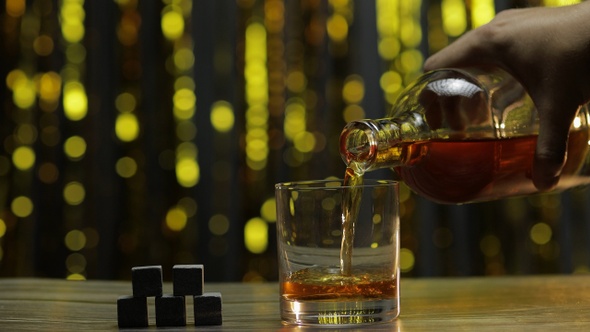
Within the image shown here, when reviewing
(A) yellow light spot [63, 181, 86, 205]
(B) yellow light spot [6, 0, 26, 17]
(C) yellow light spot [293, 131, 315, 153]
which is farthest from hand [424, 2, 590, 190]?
(B) yellow light spot [6, 0, 26, 17]

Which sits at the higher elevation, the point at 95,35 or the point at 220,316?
the point at 95,35

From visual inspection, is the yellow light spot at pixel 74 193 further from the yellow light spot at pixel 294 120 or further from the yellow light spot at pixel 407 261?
the yellow light spot at pixel 407 261

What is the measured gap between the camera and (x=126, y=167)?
2406 mm

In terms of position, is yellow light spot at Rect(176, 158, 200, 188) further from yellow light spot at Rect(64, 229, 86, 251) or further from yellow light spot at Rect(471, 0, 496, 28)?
yellow light spot at Rect(471, 0, 496, 28)

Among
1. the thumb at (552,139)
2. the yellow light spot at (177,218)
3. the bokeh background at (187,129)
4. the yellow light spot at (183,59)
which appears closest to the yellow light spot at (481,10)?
the bokeh background at (187,129)

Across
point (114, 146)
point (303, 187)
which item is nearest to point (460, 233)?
point (114, 146)

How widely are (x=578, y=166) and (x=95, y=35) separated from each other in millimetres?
1575

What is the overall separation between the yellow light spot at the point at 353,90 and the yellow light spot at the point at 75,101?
0.68 m

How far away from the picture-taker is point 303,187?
862 millimetres

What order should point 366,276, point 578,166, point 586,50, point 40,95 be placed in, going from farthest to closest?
point 40,95 < point 578,166 < point 586,50 < point 366,276

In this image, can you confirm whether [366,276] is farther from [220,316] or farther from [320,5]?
[320,5]

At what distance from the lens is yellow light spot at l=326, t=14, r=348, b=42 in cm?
242

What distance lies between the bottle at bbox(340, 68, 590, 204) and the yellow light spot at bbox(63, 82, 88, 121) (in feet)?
4.84

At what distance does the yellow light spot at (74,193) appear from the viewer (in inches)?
94.9
